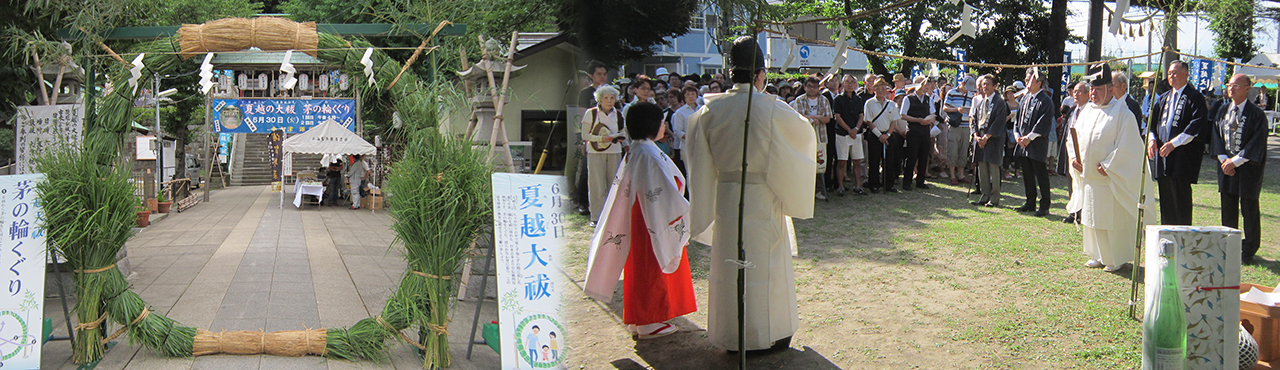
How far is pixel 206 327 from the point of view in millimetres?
4199

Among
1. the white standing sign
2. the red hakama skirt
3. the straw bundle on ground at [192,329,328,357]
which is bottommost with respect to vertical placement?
the straw bundle on ground at [192,329,328,357]

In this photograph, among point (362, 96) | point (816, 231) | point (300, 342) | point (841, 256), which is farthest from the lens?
point (816, 231)

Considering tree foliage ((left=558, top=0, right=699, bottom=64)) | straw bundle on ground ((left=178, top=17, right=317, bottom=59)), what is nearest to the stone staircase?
straw bundle on ground ((left=178, top=17, right=317, bottom=59))

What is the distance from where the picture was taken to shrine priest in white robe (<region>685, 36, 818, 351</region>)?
311 centimetres

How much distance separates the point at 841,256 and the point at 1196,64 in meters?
14.3

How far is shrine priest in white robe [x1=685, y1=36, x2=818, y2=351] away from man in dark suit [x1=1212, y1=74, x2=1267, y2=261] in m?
3.56

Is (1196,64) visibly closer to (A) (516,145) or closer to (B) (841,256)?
(B) (841,256)

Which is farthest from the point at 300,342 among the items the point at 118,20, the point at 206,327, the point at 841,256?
the point at 841,256

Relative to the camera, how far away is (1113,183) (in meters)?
4.88

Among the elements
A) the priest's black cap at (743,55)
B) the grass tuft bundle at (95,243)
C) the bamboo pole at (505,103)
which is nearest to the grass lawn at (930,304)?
the bamboo pole at (505,103)

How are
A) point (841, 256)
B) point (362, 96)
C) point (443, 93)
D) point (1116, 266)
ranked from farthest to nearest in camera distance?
point (841, 256) < point (1116, 266) < point (362, 96) < point (443, 93)

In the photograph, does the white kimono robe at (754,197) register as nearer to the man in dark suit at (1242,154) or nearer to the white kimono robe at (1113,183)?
the white kimono robe at (1113,183)

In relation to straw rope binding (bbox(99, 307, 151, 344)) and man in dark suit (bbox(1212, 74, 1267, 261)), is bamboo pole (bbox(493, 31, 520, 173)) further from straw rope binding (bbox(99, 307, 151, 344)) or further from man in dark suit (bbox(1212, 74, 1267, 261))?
man in dark suit (bbox(1212, 74, 1267, 261))

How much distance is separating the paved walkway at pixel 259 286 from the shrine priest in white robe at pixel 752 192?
1.37 m
